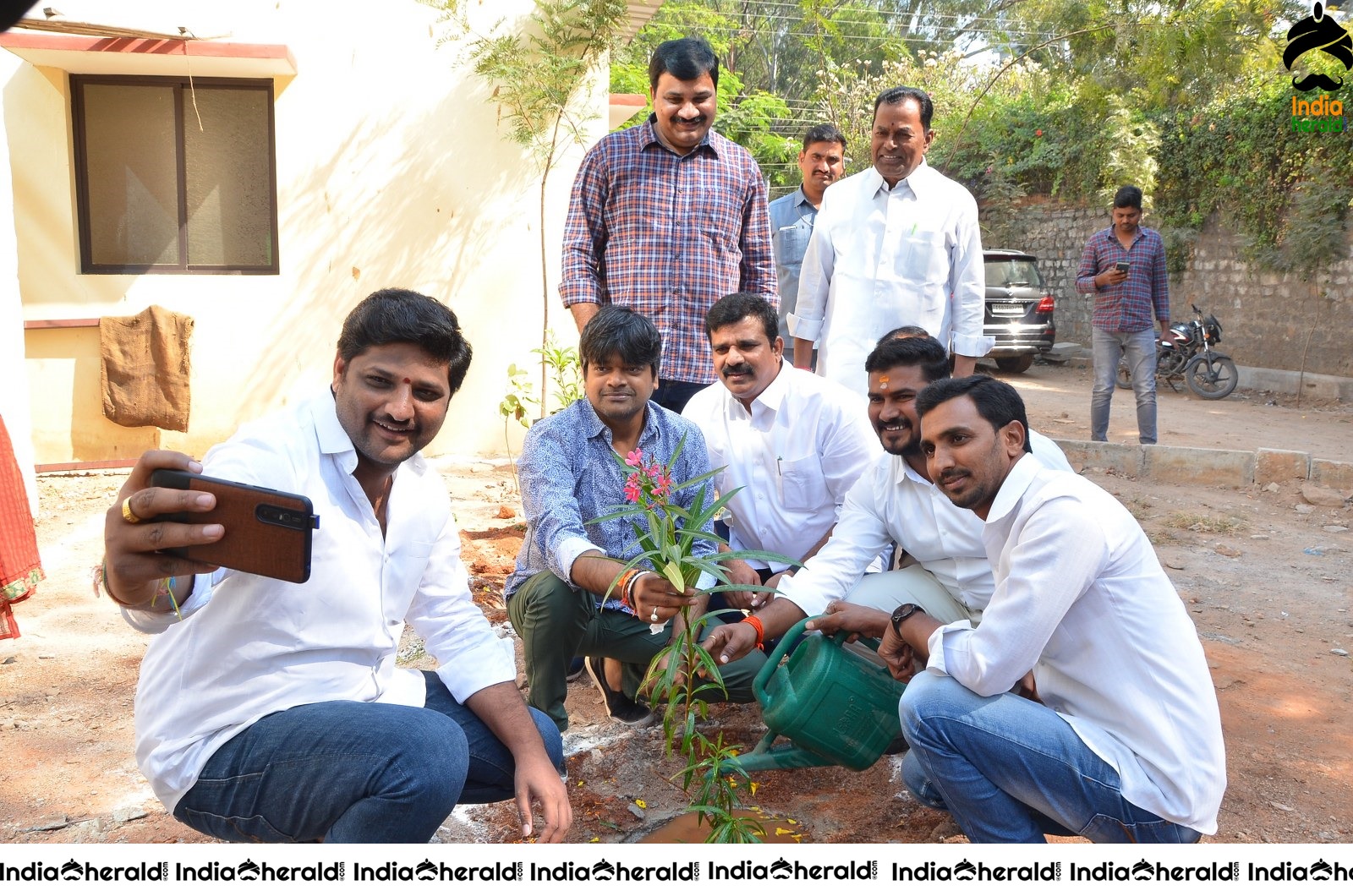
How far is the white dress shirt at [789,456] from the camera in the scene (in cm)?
375

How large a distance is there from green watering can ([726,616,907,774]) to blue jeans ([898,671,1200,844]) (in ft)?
0.80

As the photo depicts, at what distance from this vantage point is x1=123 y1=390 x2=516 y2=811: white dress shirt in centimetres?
195

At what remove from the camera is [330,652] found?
2.09 m

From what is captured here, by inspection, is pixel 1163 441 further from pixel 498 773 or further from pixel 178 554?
pixel 178 554

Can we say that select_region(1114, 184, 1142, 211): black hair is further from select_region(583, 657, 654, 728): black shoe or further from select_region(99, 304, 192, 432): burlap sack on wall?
select_region(99, 304, 192, 432): burlap sack on wall

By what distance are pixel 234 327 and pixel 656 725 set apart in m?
5.27

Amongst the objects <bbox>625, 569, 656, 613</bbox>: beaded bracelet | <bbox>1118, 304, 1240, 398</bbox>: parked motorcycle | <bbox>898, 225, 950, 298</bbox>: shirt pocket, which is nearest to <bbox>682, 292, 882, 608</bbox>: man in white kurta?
<bbox>898, 225, 950, 298</bbox>: shirt pocket

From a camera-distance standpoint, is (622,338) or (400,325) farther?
(622,338)

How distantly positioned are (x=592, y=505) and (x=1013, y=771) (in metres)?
1.52

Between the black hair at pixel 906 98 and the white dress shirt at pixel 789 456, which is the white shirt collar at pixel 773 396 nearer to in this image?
the white dress shirt at pixel 789 456

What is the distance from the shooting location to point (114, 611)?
4.68m

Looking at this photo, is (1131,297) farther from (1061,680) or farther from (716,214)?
(1061,680)

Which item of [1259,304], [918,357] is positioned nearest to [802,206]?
[918,357]

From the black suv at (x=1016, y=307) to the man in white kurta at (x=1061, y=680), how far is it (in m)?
12.6
